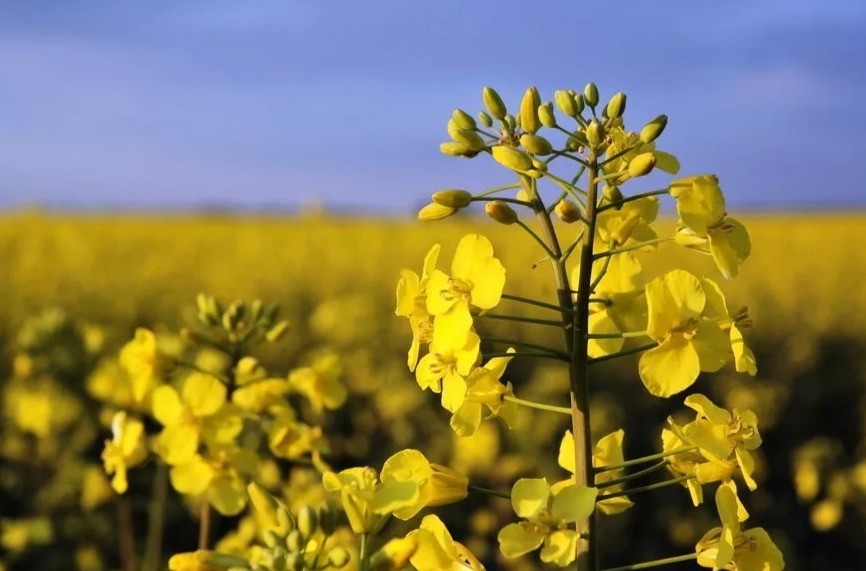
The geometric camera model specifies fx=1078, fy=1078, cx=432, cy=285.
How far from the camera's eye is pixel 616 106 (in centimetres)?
141

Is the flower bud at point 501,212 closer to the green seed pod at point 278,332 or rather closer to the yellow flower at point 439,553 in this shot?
the yellow flower at point 439,553

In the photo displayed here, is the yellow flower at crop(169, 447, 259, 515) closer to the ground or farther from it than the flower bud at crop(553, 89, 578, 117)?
closer to the ground

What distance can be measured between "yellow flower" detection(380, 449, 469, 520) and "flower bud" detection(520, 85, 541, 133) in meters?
0.44

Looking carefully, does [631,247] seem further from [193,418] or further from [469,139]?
[193,418]

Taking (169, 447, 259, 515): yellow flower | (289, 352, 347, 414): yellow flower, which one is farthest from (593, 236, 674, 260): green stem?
(289, 352, 347, 414): yellow flower

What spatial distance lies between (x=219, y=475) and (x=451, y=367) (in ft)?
2.95

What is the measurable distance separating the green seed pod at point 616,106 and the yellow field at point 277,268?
5029mm

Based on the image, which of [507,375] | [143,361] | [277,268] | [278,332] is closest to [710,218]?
[278,332]

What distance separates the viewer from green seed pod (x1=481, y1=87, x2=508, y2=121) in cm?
144

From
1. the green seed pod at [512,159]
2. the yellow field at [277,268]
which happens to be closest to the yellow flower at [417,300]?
the green seed pod at [512,159]

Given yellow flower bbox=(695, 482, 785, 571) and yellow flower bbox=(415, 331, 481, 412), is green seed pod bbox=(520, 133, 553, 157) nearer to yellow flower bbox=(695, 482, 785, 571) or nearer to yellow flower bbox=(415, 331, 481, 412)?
yellow flower bbox=(415, 331, 481, 412)

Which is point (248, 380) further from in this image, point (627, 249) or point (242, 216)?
point (242, 216)

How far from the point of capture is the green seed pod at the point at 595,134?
52.4 inches

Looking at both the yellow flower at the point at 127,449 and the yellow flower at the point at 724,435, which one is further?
the yellow flower at the point at 127,449
